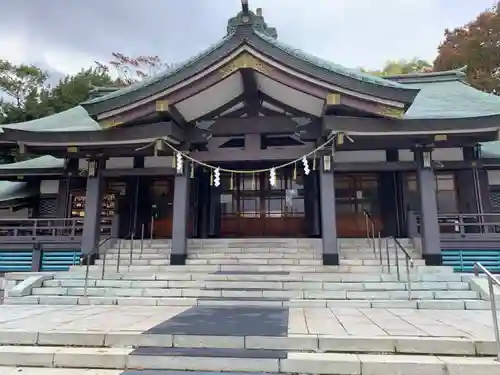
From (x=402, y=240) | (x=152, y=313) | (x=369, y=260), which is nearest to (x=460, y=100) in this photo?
(x=402, y=240)

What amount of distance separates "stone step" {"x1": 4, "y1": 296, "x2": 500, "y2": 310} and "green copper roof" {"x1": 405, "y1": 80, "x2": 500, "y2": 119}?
385 cm

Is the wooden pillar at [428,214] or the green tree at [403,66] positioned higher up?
the green tree at [403,66]

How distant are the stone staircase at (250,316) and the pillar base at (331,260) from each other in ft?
0.55

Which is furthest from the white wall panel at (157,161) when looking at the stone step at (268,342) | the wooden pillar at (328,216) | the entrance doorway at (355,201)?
the stone step at (268,342)

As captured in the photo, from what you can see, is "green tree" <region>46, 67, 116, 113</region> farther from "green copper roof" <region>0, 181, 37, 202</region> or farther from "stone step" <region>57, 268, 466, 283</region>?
"stone step" <region>57, 268, 466, 283</region>

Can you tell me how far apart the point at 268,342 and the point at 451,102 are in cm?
955

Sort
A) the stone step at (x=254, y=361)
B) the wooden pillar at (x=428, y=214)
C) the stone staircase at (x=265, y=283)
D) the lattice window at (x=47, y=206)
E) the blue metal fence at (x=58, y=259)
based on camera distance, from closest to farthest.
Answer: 1. the stone step at (x=254, y=361)
2. the stone staircase at (x=265, y=283)
3. the wooden pillar at (x=428, y=214)
4. the blue metal fence at (x=58, y=259)
5. the lattice window at (x=47, y=206)

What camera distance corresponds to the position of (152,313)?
17.9 feet

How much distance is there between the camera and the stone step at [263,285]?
657cm

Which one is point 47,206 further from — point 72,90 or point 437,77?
point 72,90

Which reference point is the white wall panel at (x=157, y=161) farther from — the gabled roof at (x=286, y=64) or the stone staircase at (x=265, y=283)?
the gabled roof at (x=286, y=64)

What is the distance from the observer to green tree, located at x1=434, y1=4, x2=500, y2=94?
67.6 feet

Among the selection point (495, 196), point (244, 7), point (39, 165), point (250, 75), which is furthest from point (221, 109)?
point (495, 196)

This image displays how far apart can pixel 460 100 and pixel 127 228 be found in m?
10.6
